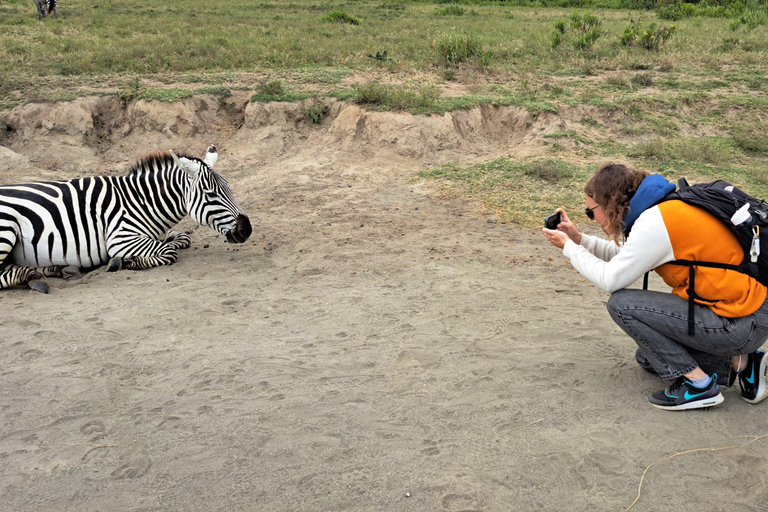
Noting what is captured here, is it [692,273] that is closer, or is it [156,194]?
[692,273]

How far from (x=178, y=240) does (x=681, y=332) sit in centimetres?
496

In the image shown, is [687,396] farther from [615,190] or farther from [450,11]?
[450,11]

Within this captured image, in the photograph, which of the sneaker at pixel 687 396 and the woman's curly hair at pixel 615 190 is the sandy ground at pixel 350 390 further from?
the woman's curly hair at pixel 615 190

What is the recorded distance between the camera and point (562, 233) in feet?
11.5

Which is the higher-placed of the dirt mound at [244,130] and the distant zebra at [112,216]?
the dirt mound at [244,130]

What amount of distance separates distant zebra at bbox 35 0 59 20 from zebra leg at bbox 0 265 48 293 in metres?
16.3

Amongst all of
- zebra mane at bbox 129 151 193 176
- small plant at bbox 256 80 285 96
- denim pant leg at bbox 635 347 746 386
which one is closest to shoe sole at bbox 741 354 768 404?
denim pant leg at bbox 635 347 746 386

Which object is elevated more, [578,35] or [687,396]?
[578,35]

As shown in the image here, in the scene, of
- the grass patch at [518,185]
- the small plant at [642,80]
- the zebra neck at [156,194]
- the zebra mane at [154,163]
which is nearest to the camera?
the zebra neck at [156,194]

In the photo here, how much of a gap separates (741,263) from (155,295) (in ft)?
14.1

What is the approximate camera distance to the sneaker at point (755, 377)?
3.30 metres

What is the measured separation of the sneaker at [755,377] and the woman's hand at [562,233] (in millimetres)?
1120

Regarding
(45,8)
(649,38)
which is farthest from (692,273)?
(45,8)

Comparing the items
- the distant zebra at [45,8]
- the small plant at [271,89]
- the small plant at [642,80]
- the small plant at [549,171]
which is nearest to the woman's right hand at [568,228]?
the small plant at [549,171]
